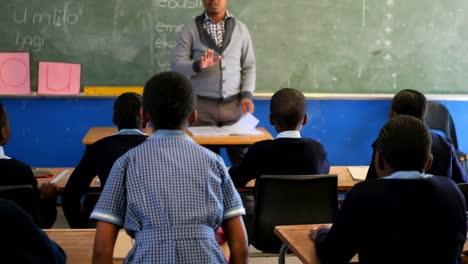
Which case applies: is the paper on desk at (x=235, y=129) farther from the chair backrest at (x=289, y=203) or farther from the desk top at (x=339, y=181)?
the chair backrest at (x=289, y=203)

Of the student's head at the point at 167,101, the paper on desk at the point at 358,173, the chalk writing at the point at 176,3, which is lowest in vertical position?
the paper on desk at the point at 358,173

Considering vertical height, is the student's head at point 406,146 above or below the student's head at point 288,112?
above

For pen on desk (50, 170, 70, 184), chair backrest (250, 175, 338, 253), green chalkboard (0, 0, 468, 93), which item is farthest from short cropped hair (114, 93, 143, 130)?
green chalkboard (0, 0, 468, 93)

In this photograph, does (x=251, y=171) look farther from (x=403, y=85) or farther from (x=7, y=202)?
(x=403, y=85)

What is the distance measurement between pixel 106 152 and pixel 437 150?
1537 millimetres

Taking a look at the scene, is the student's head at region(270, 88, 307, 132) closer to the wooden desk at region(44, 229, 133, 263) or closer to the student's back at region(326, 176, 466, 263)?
the wooden desk at region(44, 229, 133, 263)

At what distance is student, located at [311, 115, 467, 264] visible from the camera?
A: 1.82 metres

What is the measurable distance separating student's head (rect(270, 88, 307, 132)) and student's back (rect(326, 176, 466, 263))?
1.32 m

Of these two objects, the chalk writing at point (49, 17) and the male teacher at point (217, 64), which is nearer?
the male teacher at point (217, 64)

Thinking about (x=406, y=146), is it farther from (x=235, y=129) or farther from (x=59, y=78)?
(x=59, y=78)

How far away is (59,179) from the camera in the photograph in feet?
10.4

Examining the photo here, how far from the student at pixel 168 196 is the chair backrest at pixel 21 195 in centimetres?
90

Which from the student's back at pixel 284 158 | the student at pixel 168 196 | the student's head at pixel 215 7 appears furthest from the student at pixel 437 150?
the student's head at pixel 215 7

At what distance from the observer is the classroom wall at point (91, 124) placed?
17.2 feet
